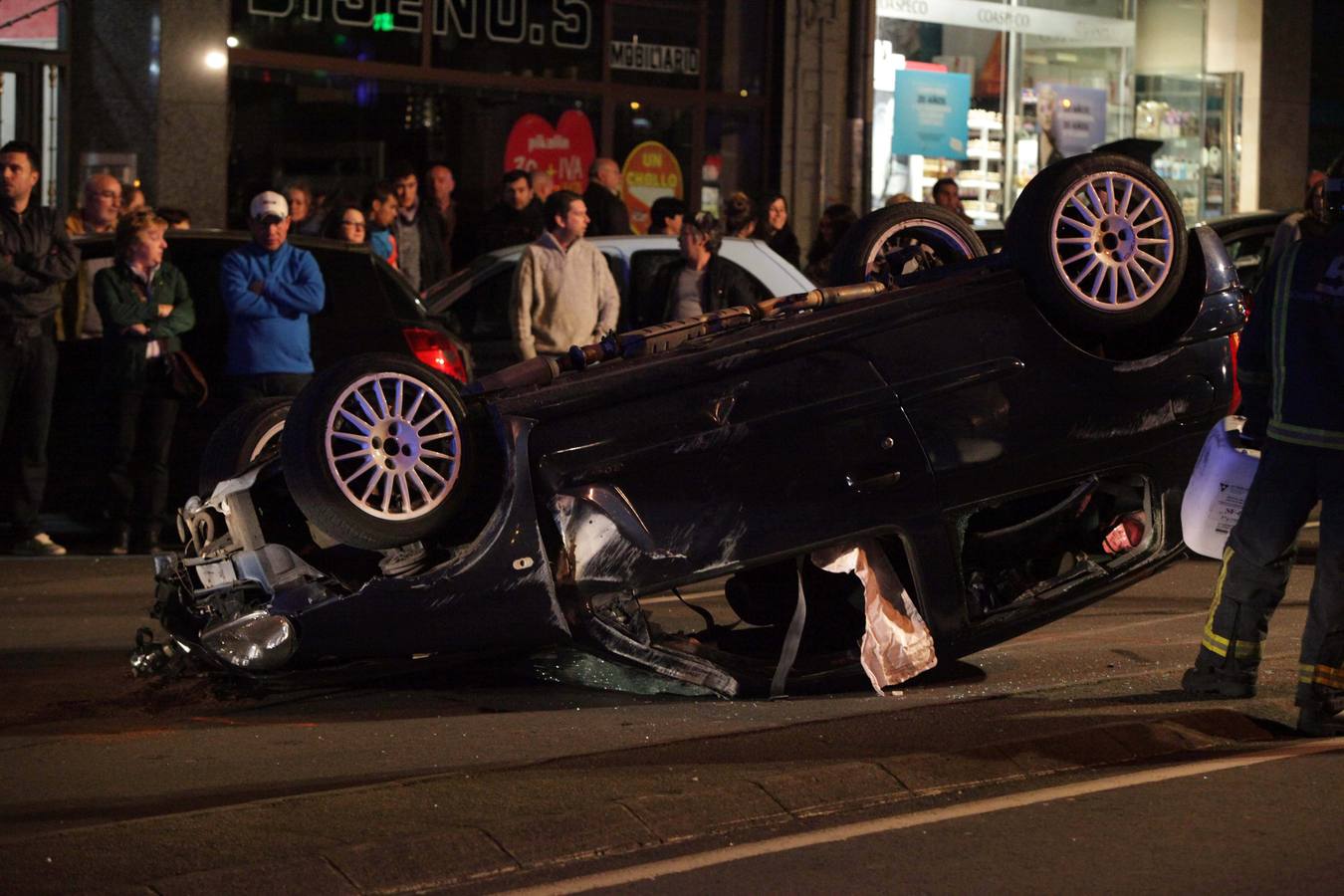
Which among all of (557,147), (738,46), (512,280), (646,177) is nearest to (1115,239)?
(512,280)

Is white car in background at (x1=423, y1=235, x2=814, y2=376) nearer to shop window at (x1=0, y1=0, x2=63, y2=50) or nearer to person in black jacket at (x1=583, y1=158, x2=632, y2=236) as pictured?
person in black jacket at (x1=583, y1=158, x2=632, y2=236)

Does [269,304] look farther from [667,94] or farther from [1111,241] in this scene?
[667,94]

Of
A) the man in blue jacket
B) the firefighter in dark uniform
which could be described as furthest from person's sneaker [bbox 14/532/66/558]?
the firefighter in dark uniform

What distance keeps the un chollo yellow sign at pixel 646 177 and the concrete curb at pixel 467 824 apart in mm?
13933

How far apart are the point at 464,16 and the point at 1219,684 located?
12.7 meters

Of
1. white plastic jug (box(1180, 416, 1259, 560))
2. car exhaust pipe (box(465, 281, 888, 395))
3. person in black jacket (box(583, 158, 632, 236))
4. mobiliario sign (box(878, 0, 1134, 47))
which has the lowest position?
white plastic jug (box(1180, 416, 1259, 560))

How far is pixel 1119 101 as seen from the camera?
24.1m

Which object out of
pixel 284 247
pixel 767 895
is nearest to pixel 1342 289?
pixel 767 895

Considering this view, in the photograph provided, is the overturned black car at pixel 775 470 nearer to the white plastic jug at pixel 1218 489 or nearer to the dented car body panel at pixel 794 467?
the dented car body panel at pixel 794 467

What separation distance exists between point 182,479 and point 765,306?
5225mm

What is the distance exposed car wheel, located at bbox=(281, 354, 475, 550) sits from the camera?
A: 260 inches

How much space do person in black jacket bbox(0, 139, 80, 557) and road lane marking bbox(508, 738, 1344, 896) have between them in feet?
21.0

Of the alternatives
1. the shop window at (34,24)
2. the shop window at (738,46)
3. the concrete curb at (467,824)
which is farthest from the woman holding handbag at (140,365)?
the shop window at (738,46)

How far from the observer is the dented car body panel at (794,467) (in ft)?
22.2
